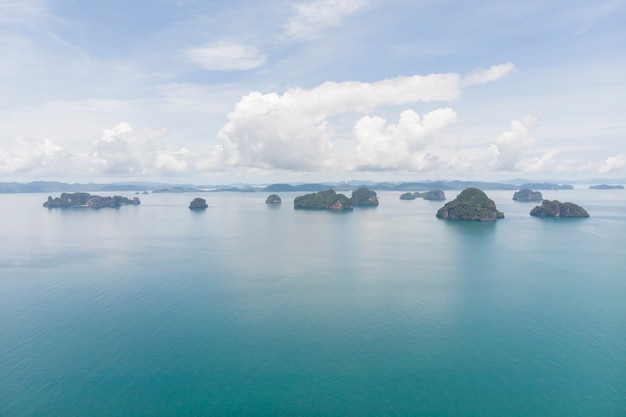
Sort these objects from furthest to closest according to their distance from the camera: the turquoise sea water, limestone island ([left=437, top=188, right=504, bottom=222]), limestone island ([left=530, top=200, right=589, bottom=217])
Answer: limestone island ([left=530, top=200, right=589, bottom=217]), limestone island ([left=437, top=188, right=504, bottom=222]), the turquoise sea water

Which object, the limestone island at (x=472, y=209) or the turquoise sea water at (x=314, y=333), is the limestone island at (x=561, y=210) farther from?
the turquoise sea water at (x=314, y=333)

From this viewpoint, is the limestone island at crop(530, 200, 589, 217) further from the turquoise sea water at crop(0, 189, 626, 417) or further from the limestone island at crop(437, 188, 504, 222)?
the turquoise sea water at crop(0, 189, 626, 417)

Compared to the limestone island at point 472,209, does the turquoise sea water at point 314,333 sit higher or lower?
lower

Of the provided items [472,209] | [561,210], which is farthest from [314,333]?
[561,210]

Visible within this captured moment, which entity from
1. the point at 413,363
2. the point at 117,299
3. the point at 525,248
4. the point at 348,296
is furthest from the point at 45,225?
the point at 525,248

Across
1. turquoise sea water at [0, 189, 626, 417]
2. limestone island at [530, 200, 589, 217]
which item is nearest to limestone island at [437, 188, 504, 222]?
limestone island at [530, 200, 589, 217]

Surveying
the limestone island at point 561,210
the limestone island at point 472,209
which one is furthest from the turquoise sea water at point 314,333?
the limestone island at point 561,210
